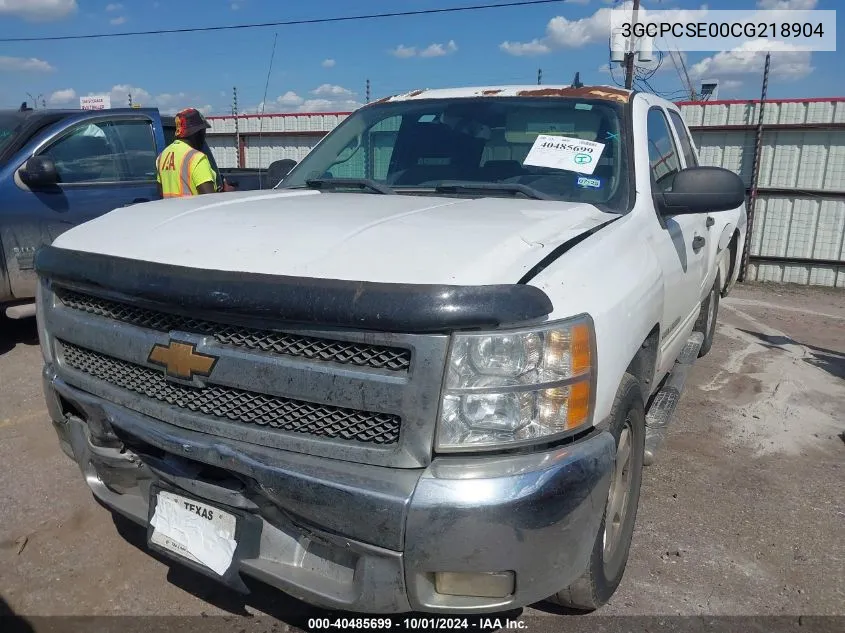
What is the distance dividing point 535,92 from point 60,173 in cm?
427

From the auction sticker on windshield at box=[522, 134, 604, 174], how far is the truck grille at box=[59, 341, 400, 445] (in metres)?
1.69

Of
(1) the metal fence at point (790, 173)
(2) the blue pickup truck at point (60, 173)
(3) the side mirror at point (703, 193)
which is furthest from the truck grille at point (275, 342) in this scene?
(1) the metal fence at point (790, 173)

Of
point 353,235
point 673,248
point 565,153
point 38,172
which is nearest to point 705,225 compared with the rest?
point 673,248

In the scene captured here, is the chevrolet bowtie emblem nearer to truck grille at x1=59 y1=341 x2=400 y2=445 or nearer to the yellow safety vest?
truck grille at x1=59 y1=341 x2=400 y2=445

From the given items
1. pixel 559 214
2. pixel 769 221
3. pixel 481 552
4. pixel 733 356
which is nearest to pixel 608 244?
pixel 559 214

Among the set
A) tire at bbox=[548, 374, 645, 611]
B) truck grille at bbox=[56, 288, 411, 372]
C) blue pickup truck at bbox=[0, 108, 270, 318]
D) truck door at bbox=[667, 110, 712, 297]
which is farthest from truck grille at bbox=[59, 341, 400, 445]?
blue pickup truck at bbox=[0, 108, 270, 318]

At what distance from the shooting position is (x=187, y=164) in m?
5.31

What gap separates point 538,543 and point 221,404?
99cm

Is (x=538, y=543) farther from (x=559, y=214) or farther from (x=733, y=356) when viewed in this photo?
(x=733, y=356)

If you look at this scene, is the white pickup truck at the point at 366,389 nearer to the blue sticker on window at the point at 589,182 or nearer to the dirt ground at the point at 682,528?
the blue sticker on window at the point at 589,182

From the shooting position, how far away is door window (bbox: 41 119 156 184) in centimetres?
580

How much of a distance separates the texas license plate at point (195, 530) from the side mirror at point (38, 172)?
413cm

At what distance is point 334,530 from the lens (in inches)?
71.9

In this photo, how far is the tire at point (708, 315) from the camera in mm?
5270
